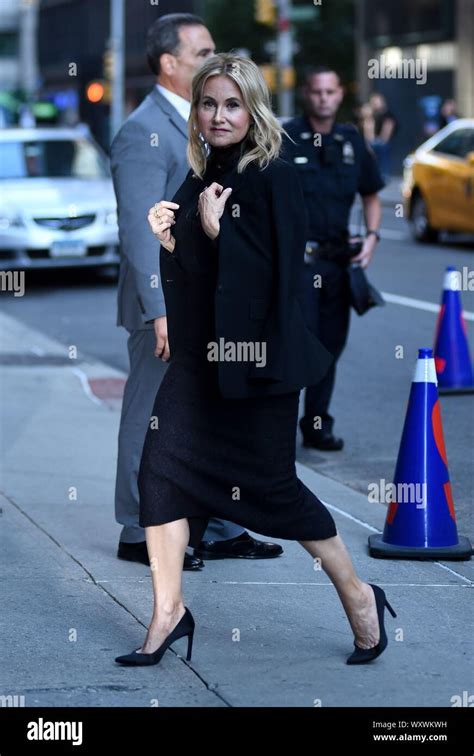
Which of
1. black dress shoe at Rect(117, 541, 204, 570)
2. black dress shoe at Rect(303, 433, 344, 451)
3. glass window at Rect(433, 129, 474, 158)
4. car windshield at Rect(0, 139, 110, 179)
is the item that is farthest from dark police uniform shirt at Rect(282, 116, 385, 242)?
glass window at Rect(433, 129, 474, 158)

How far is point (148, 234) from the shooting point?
5.92 meters

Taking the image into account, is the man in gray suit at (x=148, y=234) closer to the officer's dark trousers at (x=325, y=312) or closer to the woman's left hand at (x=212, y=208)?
the woman's left hand at (x=212, y=208)

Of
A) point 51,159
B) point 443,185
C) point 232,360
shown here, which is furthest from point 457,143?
point 232,360

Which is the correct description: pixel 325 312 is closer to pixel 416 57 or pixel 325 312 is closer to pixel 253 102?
pixel 253 102

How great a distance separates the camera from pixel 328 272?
27.5 feet

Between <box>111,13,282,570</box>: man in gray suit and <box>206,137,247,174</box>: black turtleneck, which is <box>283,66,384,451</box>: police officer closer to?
<box>111,13,282,570</box>: man in gray suit

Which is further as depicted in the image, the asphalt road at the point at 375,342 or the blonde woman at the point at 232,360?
the asphalt road at the point at 375,342

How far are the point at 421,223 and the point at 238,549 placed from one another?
1532cm

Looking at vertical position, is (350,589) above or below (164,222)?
below

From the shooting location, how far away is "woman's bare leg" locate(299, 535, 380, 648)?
15.9 feet

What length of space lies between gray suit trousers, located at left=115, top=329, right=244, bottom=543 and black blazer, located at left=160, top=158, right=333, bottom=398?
1407mm

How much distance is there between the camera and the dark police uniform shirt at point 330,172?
324 inches

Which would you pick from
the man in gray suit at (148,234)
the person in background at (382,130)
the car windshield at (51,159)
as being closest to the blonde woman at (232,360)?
the man in gray suit at (148,234)

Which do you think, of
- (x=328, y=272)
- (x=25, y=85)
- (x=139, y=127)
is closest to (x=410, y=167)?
(x=328, y=272)
